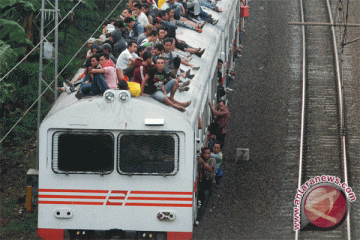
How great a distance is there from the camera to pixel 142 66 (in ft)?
35.8

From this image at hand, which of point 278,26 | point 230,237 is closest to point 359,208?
point 230,237

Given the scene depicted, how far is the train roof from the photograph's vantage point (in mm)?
10359

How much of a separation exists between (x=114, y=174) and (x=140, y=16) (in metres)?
4.52

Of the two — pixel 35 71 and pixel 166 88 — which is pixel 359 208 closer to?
pixel 166 88

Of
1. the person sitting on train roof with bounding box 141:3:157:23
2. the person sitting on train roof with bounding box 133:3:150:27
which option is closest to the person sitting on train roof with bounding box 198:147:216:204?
the person sitting on train roof with bounding box 133:3:150:27

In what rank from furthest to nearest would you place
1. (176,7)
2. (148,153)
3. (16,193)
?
(16,193) → (176,7) → (148,153)

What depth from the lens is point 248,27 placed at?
2730 centimetres

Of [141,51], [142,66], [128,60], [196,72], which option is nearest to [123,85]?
[142,66]

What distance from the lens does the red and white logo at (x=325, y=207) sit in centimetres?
Answer: 1064

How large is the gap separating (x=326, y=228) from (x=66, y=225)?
386 cm

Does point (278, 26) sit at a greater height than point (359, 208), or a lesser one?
greater

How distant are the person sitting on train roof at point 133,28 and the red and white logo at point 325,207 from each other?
175 inches

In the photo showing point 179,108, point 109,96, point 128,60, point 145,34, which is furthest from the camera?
point 145,34

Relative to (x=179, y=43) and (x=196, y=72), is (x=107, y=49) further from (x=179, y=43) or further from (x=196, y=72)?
(x=179, y=43)
